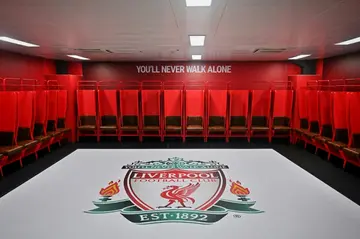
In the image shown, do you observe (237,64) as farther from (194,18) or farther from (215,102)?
(194,18)

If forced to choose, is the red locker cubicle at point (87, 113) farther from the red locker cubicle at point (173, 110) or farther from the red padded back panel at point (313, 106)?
the red padded back panel at point (313, 106)

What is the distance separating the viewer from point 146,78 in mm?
8586

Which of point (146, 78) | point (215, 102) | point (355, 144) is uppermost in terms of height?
point (146, 78)

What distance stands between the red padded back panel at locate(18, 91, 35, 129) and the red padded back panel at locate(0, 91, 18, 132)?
1.19ft

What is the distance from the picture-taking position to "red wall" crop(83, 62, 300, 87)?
839 centimetres

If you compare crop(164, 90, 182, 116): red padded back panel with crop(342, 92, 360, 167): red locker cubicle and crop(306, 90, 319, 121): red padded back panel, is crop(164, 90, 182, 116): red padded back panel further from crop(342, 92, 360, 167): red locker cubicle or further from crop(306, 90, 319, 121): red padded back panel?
crop(342, 92, 360, 167): red locker cubicle

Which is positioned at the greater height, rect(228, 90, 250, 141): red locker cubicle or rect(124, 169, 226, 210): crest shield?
rect(228, 90, 250, 141): red locker cubicle

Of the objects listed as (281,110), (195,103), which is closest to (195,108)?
(195,103)

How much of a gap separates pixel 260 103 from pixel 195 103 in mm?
1815

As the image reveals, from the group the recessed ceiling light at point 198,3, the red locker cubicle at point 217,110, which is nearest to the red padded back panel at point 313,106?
the red locker cubicle at point 217,110

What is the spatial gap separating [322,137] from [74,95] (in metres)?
6.19

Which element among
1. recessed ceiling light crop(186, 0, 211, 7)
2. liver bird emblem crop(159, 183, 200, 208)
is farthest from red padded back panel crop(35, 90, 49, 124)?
recessed ceiling light crop(186, 0, 211, 7)

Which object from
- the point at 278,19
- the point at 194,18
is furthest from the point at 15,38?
the point at 278,19

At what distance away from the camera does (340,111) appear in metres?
5.33
